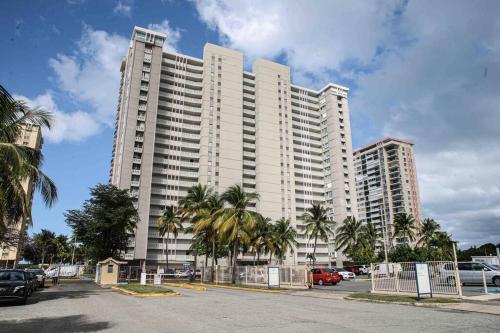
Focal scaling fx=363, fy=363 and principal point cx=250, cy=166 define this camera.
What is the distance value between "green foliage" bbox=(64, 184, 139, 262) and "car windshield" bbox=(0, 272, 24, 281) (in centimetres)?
3489

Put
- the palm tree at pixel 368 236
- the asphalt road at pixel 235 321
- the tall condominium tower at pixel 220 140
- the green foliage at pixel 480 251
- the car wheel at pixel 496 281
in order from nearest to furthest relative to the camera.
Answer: the asphalt road at pixel 235 321 → the car wheel at pixel 496 281 → the palm tree at pixel 368 236 → the tall condominium tower at pixel 220 140 → the green foliage at pixel 480 251

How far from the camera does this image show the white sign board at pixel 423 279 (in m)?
17.7

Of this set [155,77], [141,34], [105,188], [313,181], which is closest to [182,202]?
[105,188]

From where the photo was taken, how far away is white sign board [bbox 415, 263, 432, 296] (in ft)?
57.9

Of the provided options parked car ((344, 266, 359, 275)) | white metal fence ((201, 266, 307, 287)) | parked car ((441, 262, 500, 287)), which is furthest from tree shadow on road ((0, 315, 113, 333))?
parked car ((344, 266, 359, 275))

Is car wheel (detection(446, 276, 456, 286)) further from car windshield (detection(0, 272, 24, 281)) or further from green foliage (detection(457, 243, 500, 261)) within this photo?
green foliage (detection(457, 243, 500, 261))

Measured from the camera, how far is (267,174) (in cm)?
9294

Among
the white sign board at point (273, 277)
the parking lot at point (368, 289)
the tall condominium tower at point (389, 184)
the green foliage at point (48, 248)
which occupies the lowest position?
the parking lot at point (368, 289)

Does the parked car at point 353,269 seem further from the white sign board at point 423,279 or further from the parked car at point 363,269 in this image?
the white sign board at point 423,279

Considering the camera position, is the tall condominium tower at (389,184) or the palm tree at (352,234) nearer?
the palm tree at (352,234)

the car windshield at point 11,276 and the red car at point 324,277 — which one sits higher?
the car windshield at point 11,276

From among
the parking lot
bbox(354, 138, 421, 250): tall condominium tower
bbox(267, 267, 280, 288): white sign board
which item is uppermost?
bbox(354, 138, 421, 250): tall condominium tower

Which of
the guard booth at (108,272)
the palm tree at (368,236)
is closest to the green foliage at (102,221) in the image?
the guard booth at (108,272)

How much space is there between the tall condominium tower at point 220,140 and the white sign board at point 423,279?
6458 cm
